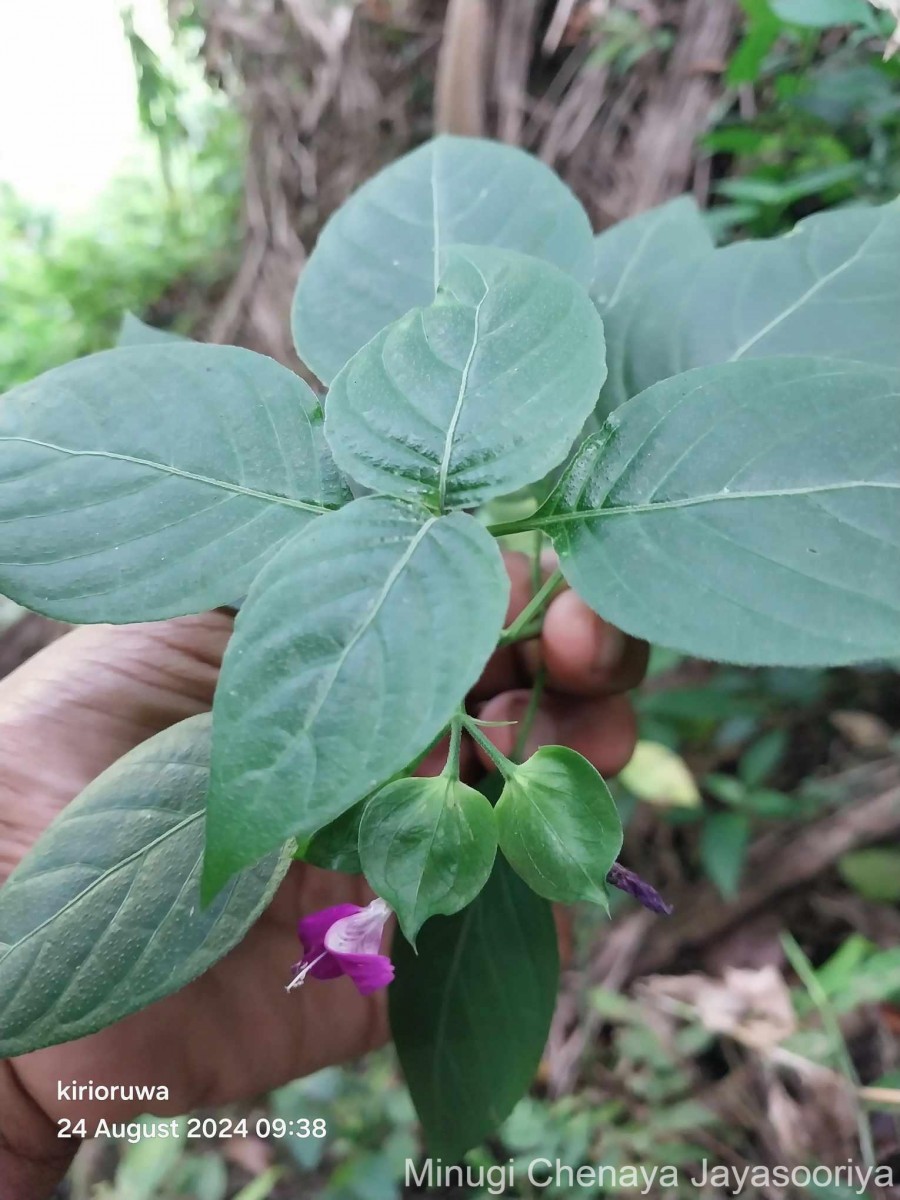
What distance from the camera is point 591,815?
413 mm

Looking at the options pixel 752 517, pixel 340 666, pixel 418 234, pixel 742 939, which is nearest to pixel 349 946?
pixel 340 666

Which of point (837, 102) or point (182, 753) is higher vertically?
point (837, 102)

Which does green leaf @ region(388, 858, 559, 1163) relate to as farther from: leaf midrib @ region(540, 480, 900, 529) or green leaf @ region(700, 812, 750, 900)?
green leaf @ region(700, 812, 750, 900)

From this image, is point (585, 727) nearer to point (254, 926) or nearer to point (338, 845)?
point (254, 926)

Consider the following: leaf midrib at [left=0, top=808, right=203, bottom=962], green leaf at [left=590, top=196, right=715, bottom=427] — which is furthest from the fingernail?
leaf midrib at [left=0, top=808, right=203, bottom=962]

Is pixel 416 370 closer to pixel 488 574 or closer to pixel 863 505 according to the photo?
pixel 488 574

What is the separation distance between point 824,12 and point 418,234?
549 millimetres

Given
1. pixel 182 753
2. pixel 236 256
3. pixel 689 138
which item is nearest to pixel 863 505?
pixel 182 753

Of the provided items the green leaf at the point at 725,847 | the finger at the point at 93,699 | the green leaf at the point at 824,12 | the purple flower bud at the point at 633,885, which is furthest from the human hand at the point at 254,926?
the green leaf at the point at 824,12

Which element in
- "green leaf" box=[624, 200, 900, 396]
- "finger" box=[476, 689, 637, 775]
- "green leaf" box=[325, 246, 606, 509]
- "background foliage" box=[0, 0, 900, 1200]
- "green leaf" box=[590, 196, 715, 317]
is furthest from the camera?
"background foliage" box=[0, 0, 900, 1200]

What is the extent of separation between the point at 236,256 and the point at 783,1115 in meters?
2.58

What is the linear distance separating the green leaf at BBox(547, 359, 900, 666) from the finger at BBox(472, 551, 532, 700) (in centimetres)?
46

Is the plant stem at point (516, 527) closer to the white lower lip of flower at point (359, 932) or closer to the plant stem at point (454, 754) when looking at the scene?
the plant stem at point (454, 754)

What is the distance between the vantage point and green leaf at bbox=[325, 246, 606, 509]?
0.41m
